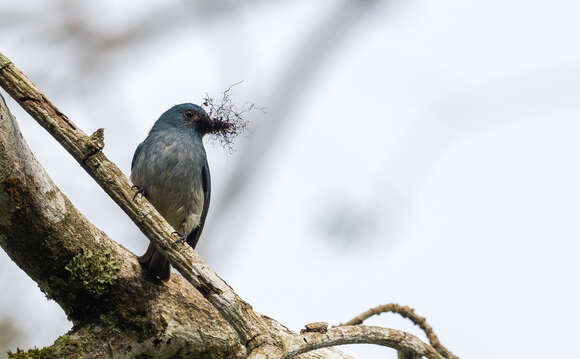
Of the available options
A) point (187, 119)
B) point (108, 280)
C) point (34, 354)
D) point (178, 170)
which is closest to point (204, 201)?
point (178, 170)

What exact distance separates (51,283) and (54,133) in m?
0.79

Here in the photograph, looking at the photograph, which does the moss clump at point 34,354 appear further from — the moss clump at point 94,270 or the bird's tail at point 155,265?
the bird's tail at point 155,265

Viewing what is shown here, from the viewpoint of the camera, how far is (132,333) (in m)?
3.09

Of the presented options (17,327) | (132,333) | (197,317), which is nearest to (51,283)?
(132,333)

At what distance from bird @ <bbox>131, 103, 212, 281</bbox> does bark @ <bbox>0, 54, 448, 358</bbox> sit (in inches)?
48.2

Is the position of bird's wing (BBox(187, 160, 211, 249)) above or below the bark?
above

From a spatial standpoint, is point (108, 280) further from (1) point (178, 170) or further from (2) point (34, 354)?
(1) point (178, 170)

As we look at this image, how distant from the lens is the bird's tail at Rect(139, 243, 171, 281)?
3.18m

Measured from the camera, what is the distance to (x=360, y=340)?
126 inches

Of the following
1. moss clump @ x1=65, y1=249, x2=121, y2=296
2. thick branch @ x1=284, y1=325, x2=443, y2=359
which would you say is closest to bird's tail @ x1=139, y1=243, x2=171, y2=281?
moss clump @ x1=65, y1=249, x2=121, y2=296

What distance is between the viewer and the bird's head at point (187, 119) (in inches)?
195

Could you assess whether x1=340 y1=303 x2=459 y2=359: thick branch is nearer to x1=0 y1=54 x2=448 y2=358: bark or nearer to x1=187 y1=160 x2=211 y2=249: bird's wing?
x1=0 y1=54 x2=448 y2=358: bark

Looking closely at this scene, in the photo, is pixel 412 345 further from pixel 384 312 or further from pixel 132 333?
pixel 132 333

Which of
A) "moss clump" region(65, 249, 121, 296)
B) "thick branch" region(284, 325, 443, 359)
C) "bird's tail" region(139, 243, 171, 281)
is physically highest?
"thick branch" region(284, 325, 443, 359)
